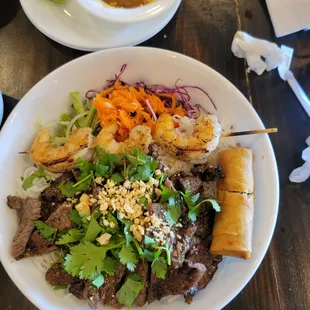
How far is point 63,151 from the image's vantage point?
2197 millimetres

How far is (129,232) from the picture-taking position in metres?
2.00

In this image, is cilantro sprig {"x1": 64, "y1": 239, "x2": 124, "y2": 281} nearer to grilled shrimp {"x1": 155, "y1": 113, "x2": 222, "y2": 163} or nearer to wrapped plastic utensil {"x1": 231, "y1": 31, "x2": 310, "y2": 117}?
grilled shrimp {"x1": 155, "y1": 113, "x2": 222, "y2": 163}

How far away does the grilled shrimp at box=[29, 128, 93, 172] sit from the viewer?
7.18ft

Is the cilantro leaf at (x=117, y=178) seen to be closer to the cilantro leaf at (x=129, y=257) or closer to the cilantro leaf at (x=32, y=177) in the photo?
the cilantro leaf at (x=129, y=257)

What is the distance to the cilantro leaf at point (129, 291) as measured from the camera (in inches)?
80.8

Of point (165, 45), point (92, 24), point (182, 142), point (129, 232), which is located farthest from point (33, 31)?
point (129, 232)

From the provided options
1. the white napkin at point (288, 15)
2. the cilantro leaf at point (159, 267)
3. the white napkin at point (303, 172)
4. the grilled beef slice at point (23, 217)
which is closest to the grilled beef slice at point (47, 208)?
the grilled beef slice at point (23, 217)

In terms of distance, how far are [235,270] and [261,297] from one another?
371 millimetres

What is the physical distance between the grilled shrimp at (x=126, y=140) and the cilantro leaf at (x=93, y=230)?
0.39 metres

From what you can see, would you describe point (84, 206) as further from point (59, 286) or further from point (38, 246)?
point (59, 286)

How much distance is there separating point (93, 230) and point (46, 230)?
0.28 metres

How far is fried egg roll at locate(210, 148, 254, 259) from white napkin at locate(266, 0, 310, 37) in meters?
0.99

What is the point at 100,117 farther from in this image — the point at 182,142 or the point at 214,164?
the point at 214,164

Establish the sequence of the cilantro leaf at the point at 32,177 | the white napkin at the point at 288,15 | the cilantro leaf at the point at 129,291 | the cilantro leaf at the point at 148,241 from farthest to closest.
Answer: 1. the white napkin at the point at 288,15
2. the cilantro leaf at the point at 32,177
3. the cilantro leaf at the point at 129,291
4. the cilantro leaf at the point at 148,241
